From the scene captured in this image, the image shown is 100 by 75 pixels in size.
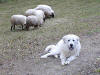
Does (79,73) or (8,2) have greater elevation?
(79,73)

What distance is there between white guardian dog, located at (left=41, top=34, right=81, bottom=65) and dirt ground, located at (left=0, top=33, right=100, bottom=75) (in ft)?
0.44

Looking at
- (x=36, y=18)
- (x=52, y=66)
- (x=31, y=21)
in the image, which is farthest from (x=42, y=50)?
(x=36, y=18)

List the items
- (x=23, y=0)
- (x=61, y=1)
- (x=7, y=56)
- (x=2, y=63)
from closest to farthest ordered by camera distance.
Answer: (x=2, y=63), (x=7, y=56), (x=61, y=1), (x=23, y=0)

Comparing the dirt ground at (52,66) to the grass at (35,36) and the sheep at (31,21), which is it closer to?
the grass at (35,36)

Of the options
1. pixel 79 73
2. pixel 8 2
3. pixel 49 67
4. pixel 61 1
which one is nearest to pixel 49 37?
pixel 49 67

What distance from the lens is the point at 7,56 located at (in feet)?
24.5

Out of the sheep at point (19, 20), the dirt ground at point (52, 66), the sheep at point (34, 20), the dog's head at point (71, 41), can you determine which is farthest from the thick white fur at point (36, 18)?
the dog's head at point (71, 41)

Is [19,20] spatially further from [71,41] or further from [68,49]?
[71,41]

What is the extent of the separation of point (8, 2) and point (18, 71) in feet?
56.5

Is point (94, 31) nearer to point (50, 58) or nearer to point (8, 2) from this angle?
point (50, 58)

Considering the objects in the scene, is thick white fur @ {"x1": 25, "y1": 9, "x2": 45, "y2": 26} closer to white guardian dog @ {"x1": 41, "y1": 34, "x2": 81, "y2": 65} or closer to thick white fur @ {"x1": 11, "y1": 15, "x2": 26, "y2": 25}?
thick white fur @ {"x1": 11, "y1": 15, "x2": 26, "y2": 25}

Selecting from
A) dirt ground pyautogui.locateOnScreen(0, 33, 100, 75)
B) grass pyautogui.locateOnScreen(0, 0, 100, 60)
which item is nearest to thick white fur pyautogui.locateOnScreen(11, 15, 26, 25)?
grass pyautogui.locateOnScreen(0, 0, 100, 60)

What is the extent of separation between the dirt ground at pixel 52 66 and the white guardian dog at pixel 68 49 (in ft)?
0.44

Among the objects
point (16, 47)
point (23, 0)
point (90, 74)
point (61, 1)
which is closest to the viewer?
point (90, 74)
